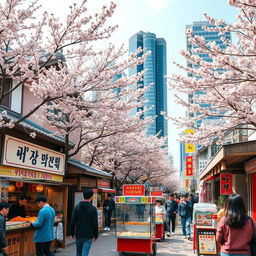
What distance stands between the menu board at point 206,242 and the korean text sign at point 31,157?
6.12m

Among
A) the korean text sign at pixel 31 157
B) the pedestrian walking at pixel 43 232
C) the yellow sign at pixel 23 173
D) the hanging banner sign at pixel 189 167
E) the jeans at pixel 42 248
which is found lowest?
the jeans at pixel 42 248

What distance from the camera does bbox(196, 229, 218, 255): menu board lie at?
31.9 ft

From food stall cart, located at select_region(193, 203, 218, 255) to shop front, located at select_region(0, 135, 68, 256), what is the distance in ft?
14.9

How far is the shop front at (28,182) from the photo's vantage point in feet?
29.8

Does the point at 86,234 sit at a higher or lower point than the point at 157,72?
lower

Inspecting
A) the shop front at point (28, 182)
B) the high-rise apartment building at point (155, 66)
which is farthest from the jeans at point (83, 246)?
the high-rise apartment building at point (155, 66)

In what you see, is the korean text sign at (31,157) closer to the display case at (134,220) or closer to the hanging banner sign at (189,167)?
the display case at (134,220)

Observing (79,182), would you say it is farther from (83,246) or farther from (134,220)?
(83,246)

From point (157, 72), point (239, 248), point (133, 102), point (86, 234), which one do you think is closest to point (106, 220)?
point (133, 102)

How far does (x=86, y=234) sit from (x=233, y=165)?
10.1m

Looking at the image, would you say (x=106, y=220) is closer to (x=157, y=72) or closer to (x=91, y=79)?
(x=91, y=79)

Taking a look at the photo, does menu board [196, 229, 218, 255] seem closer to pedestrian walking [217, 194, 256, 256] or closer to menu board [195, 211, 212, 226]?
menu board [195, 211, 212, 226]

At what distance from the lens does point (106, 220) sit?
18.6m

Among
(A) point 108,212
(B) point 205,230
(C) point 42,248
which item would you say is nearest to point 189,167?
(A) point 108,212
